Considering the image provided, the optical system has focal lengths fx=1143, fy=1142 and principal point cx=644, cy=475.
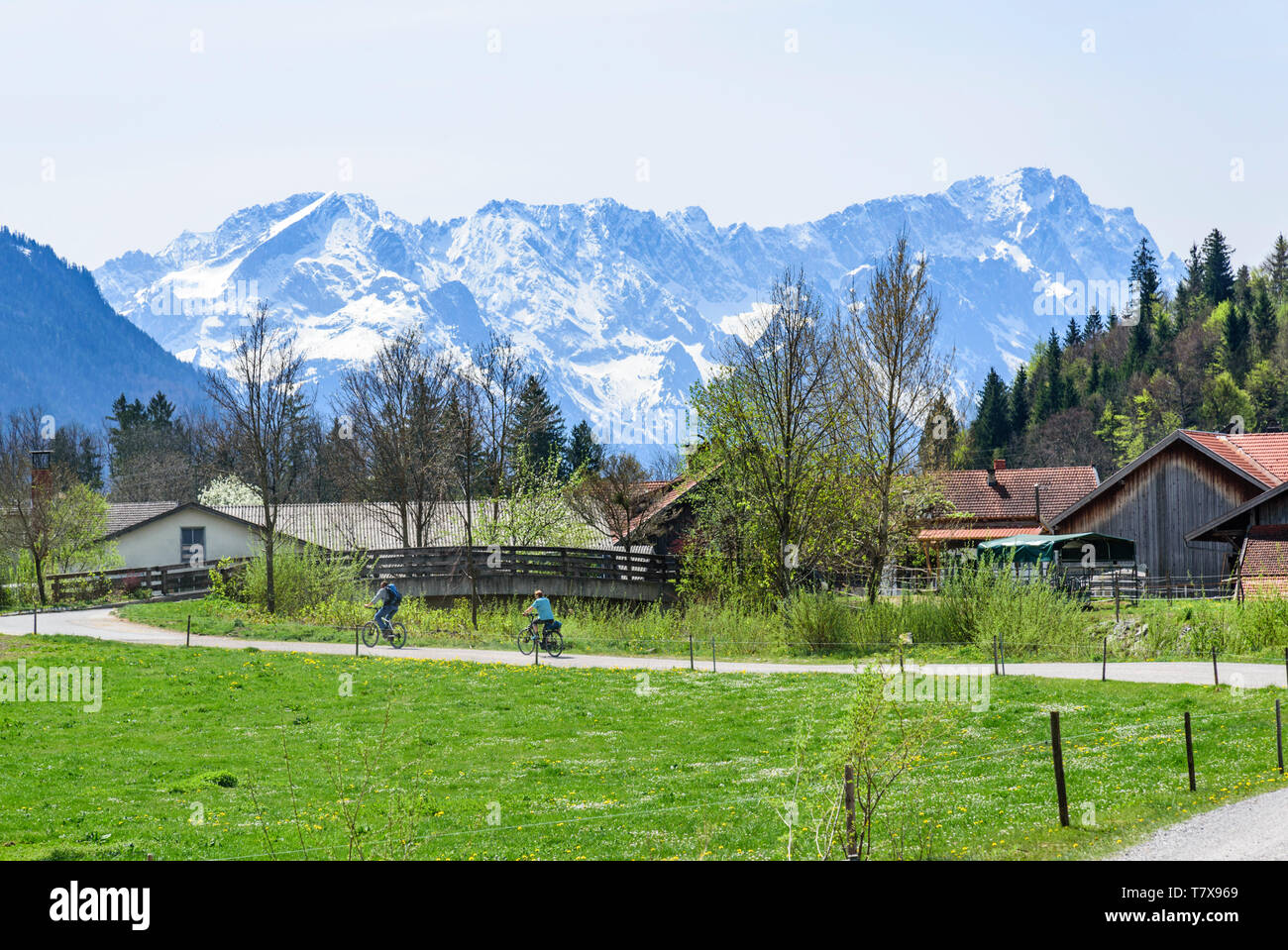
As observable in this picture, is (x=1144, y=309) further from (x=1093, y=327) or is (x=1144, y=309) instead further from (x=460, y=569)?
(x=460, y=569)

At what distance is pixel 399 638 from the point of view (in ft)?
104

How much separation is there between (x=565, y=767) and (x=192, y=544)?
47665mm

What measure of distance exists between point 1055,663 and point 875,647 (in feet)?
16.2

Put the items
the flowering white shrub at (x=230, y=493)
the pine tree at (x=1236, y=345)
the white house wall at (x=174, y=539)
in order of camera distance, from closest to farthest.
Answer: the white house wall at (x=174, y=539), the flowering white shrub at (x=230, y=493), the pine tree at (x=1236, y=345)

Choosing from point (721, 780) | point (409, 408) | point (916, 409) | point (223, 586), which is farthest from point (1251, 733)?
point (409, 408)

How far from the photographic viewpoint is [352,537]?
5675 centimetres

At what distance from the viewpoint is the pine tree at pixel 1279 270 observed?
143m

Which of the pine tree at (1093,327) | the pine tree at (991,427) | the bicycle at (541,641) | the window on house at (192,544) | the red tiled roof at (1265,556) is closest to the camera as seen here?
the bicycle at (541,641)

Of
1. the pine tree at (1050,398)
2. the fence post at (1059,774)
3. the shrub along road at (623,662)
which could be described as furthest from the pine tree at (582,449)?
the fence post at (1059,774)

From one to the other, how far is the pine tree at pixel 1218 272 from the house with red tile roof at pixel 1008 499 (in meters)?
65.6

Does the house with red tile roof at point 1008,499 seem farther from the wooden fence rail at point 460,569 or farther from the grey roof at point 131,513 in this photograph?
the grey roof at point 131,513

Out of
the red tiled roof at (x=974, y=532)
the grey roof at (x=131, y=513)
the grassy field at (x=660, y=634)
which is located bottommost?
the grassy field at (x=660, y=634)

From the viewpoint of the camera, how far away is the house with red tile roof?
2921 inches

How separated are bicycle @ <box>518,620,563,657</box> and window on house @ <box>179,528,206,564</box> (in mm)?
33068
